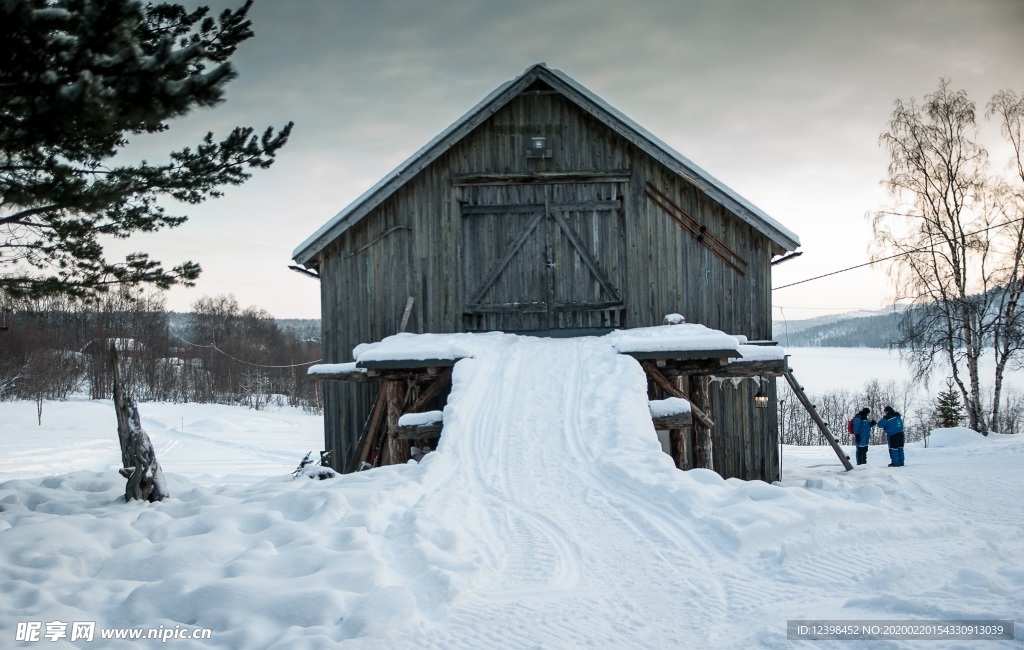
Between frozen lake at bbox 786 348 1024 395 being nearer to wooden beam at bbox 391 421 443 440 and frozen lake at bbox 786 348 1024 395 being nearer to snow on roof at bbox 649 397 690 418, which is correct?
snow on roof at bbox 649 397 690 418

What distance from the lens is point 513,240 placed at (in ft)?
41.0

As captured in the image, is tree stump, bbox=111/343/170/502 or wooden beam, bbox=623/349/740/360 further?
wooden beam, bbox=623/349/740/360

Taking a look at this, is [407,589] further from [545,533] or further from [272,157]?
[272,157]

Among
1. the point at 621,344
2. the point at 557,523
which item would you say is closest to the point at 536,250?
the point at 621,344

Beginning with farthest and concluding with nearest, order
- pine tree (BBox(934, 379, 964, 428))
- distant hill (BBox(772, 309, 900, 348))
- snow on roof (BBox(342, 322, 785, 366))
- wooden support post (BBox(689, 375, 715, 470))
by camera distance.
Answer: distant hill (BBox(772, 309, 900, 348)), pine tree (BBox(934, 379, 964, 428)), wooden support post (BBox(689, 375, 715, 470)), snow on roof (BBox(342, 322, 785, 366))

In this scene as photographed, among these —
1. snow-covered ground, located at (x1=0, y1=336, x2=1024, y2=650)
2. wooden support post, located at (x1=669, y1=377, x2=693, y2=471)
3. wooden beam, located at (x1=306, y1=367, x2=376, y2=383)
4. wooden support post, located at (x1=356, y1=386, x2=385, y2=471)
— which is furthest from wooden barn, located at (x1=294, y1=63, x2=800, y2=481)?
snow-covered ground, located at (x1=0, y1=336, x2=1024, y2=650)

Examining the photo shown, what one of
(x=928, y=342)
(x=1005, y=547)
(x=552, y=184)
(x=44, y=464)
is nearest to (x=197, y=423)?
(x=44, y=464)

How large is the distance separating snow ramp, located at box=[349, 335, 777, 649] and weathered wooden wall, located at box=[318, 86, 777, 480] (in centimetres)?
237

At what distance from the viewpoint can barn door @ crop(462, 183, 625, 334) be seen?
12.4m

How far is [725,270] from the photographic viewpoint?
12203 millimetres

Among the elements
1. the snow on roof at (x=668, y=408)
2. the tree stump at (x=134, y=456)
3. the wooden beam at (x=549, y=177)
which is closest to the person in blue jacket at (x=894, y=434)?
the snow on roof at (x=668, y=408)

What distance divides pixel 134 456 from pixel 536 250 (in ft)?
25.4

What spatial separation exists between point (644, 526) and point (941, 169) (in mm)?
20101

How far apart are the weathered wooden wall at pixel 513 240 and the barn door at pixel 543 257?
0.02 metres
